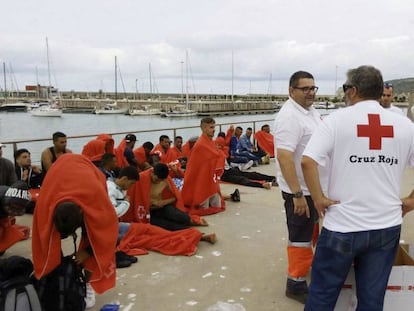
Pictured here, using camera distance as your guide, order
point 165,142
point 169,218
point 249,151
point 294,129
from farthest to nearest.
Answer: point 249,151 → point 165,142 → point 169,218 → point 294,129

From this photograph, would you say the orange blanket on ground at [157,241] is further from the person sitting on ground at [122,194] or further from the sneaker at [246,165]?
the sneaker at [246,165]

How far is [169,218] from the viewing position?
494 centimetres

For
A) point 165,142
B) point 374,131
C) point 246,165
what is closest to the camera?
point 374,131

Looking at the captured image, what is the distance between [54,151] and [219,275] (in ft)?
10.8

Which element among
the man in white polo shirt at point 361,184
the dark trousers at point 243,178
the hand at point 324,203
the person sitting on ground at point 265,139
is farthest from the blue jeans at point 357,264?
the person sitting on ground at point 265,139

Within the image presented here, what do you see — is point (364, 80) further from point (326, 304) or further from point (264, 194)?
point (264, 194)

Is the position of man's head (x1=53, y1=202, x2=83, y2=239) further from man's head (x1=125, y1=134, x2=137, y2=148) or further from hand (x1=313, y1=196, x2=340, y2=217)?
man's head (x1=125, y1=134, x2=137, y2=148)

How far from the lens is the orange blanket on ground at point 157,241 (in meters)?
4.09

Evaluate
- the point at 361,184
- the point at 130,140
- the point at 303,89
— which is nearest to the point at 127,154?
the point at 130,140

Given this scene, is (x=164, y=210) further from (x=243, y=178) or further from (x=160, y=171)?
(x=243, y=178)

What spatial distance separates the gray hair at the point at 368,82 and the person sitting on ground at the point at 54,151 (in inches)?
177

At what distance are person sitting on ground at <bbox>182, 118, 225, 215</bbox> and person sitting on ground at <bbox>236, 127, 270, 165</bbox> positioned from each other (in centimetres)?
390

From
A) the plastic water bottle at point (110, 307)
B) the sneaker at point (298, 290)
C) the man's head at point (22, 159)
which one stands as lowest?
the plastic water bottle at point (110, 307)

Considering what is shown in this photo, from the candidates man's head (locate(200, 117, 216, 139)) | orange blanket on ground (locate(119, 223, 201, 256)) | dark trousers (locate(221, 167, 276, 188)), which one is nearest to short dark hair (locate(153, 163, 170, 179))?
orange blanket on ground (locate(119, 223, 201, 256))
